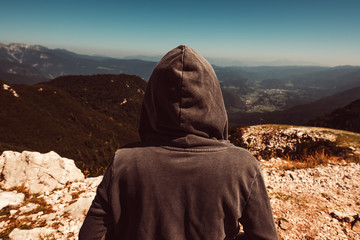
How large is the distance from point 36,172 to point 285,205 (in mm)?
8401

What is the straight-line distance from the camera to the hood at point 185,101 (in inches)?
41.8

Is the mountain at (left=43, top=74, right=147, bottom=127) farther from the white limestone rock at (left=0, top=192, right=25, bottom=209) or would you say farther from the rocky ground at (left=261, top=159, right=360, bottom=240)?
the rocky ground at (left=261, top=159, right=360, bottom=240)

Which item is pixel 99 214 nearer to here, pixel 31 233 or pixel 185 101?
pixel 185 101

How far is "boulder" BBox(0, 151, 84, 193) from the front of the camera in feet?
19.4

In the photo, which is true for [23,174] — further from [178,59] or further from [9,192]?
[178,59]

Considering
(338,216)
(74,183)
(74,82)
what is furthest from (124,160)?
(74,82)

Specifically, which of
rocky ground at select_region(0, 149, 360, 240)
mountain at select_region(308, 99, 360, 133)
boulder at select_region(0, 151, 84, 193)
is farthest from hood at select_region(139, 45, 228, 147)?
mountain at select_region(308, 99, 360, 133)

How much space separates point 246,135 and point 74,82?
363 ft

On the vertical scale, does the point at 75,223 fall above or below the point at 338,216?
below

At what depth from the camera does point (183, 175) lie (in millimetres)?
1067

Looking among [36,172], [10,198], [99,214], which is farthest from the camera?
[36,172]

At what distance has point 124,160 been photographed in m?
1.13

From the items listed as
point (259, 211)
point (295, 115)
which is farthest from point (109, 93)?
A: point (295, 115)

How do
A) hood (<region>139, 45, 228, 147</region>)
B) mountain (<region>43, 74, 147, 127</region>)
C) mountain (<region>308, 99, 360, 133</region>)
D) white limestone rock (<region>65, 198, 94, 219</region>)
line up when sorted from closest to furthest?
hood (<region>139, 45, 228, 147</region>) → white limestone rock (<region>65, 198, 94, 219</region>) → mountain (<region>308, 99, 360, 133</region>) → mountain (<region>43, 74, 147, 127</region>)
